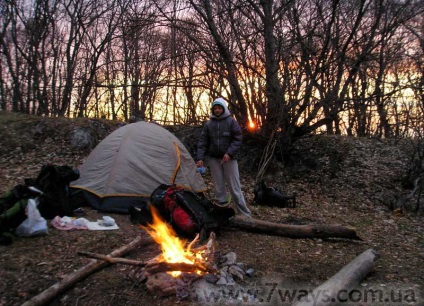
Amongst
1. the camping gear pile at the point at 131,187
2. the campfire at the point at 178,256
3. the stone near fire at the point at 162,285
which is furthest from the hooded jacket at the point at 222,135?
the stone near fire at the point at 162,285

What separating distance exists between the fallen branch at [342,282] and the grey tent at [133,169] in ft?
10.9

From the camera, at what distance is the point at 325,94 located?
9.29 meters

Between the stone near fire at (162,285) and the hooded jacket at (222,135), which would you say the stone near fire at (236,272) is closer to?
the stone near fire at (162,285)

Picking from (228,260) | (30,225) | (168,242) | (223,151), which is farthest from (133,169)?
(228,260)

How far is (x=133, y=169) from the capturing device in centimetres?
633

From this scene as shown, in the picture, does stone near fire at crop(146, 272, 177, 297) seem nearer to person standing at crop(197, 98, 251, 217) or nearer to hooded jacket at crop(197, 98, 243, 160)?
person standing at crop(197, 98, 251, 217)

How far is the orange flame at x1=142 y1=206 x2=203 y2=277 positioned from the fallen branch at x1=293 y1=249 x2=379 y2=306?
1.24 meters

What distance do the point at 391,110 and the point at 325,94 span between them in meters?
3.81

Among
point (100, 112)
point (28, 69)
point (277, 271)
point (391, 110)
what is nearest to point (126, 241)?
point (277, 271)

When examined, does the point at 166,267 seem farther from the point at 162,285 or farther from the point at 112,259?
the point at 112,259

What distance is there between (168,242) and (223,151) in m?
2.06

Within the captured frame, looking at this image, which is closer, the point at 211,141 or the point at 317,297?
the point at 317,297

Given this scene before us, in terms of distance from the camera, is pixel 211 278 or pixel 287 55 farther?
pixel 287 55

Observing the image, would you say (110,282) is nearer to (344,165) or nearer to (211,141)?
(211,141)
